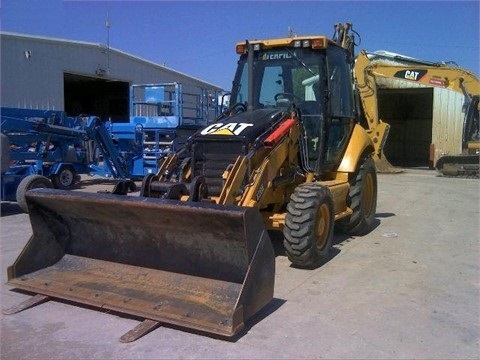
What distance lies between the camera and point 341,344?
390 centimetres

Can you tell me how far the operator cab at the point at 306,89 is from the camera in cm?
664

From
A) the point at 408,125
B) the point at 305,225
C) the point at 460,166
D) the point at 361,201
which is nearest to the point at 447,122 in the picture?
the point at 460,166

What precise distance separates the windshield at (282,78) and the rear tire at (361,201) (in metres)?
1.53

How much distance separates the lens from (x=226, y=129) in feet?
19.3

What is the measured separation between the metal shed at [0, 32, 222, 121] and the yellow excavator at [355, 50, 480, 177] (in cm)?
568

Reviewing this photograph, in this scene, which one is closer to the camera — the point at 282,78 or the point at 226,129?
the point at 226,129

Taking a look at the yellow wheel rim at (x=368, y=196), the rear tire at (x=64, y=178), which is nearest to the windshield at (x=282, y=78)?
the yellow wheel rim at (x=368, y=196)

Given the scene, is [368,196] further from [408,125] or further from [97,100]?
[97,100]

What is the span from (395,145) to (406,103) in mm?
2282

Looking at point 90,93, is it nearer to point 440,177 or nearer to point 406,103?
point 406,103

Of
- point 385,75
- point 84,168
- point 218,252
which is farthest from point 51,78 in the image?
point 218,252

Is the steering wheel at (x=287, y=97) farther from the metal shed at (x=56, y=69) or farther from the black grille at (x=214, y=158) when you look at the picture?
the metal shed at (x=56, y=69)

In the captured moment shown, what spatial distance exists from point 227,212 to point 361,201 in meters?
3.84

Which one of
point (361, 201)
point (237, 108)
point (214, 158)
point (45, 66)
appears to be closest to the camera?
point (214, 158)
